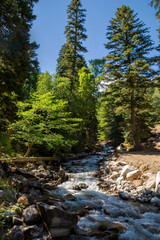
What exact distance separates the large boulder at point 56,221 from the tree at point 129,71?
11909mm

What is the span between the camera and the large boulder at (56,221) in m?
3.43

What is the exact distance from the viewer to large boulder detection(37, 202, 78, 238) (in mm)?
3432

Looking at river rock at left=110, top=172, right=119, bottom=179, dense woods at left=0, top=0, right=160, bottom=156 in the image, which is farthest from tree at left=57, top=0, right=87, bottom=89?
river rock at left=110, top=172, right=119, bottom=179

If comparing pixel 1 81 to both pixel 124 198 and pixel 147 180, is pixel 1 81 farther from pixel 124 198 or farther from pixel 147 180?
pixel 147 180

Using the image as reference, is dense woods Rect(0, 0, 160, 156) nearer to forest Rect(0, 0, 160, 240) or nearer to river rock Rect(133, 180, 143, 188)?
→ forest Rect(0, 0, 160, 240)

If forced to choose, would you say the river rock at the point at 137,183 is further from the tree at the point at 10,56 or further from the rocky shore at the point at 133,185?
the tree at the point at 10,56

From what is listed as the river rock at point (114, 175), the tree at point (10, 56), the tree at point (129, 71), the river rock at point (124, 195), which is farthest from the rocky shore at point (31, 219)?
the tree at point (129, 71)

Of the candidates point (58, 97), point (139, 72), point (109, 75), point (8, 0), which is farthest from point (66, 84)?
point (8, 0)

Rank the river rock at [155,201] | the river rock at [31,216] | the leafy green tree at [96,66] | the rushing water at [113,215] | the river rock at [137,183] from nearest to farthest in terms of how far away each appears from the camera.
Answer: the river rock at [31,216] → the rushing water at [113,215] → the river rock at [155,201] → the river rock at [137,183] → the leafy green tree at [96,66]

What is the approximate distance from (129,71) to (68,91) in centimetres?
638

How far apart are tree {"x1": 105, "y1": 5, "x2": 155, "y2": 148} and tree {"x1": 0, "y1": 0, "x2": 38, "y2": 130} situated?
34.4ft

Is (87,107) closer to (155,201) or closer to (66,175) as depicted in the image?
(66,175)

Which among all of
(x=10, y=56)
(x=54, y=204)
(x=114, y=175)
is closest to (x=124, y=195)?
(x=114, y=175)

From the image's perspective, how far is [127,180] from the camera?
779cm
